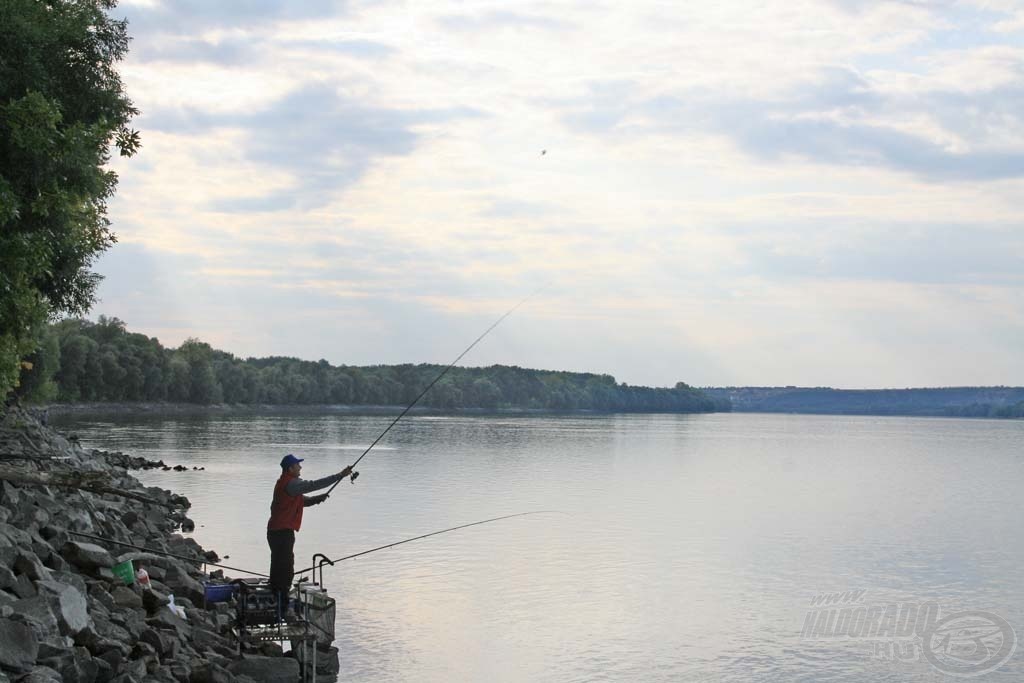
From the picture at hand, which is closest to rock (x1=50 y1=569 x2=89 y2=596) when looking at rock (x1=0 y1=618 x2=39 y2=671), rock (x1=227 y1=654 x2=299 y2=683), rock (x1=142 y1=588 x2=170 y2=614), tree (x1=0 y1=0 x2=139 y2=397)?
rock (x1=142 y1=588 x2=170 y2=614)

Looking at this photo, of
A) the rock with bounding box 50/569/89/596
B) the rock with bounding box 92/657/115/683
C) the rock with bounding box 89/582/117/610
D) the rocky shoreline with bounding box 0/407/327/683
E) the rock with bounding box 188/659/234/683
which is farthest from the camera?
the rock with bounding box 89/582/117/610

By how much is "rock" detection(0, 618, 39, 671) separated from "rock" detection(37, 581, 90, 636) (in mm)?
1168

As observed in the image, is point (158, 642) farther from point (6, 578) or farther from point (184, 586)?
point (184, 586)

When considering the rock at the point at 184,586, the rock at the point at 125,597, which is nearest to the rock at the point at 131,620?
the rock at the point at 125,597

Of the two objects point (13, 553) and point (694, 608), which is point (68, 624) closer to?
point (13, 553)

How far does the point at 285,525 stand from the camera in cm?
1350

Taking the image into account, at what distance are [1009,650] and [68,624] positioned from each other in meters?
16.1

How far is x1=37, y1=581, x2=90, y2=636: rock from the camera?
1125cm

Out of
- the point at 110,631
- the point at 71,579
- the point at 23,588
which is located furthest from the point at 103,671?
the point at 71,579

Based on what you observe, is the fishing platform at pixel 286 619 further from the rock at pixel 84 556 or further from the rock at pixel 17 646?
the rock at pixel 17 646

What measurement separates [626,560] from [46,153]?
17.2 metres

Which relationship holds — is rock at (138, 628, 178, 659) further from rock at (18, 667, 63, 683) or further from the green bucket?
rock at (18, 667, 63, 683)

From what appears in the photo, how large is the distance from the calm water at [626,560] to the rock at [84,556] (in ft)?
13.6

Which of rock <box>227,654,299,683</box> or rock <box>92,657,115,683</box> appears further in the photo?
rock <box>227,654,299,683</box>
